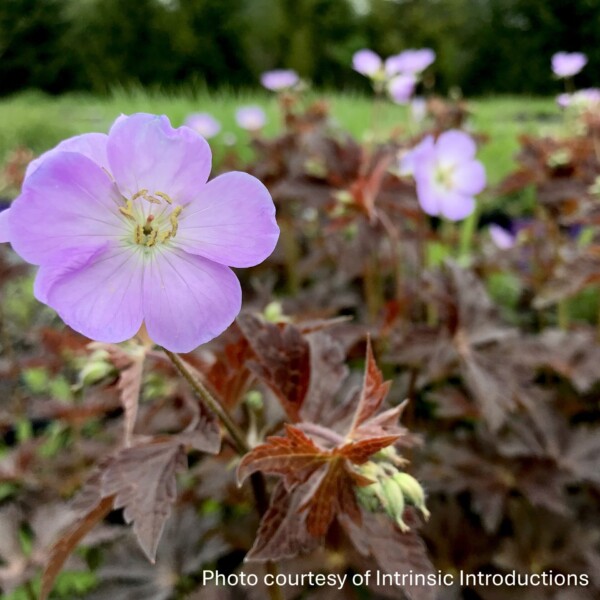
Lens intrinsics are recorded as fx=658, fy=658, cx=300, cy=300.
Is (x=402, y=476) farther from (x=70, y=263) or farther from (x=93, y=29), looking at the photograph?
(x=93, y=29)

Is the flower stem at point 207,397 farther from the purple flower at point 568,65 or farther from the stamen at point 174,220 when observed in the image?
the purple flower at point 568,65

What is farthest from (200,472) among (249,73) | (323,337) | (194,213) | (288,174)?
(249,73)

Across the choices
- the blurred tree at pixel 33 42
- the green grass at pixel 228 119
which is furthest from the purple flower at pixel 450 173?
the blurred tree at pixel 33 42

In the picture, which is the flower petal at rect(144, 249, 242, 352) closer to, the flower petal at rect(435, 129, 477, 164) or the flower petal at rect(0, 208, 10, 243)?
the flower petal at rect(0, 208, 10, 243)

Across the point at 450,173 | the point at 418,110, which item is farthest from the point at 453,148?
the point at 418,110

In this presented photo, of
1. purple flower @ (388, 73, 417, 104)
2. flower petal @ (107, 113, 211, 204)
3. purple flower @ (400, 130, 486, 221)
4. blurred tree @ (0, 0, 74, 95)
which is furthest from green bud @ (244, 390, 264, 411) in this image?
blurred tree @ (0, 0, 74, 95)

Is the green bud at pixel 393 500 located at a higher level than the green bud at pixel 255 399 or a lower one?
higher
